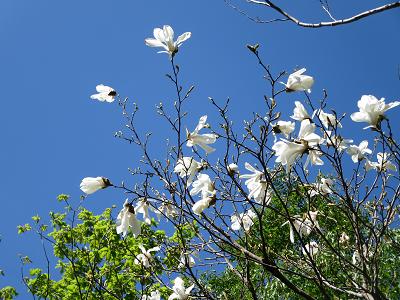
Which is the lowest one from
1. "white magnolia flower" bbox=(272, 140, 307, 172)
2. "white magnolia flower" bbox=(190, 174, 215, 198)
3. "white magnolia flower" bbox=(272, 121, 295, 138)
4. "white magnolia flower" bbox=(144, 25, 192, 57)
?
"white magnolia flower" bbox=(272, 140, 307, 172)

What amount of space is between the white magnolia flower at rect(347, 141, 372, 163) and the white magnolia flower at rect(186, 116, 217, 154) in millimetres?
865

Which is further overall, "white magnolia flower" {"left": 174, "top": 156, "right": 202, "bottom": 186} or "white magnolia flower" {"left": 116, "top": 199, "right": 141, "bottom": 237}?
"white magnolia flower" {"left": 174, "top": 156, "right": 202, "bottom": 186}

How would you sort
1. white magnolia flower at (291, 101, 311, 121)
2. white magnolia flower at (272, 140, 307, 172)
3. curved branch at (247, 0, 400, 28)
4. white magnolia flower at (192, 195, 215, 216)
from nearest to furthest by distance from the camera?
curved branch at (247, 0, 400, 28)
white magnolia flower at (272, 140, 307, 172)
white magnolia flower at (192, 195, 215, 216)
white magnolia flower at (291, 101, 311, 121)

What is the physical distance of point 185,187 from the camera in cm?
296

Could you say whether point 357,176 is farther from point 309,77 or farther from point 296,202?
point 296,202

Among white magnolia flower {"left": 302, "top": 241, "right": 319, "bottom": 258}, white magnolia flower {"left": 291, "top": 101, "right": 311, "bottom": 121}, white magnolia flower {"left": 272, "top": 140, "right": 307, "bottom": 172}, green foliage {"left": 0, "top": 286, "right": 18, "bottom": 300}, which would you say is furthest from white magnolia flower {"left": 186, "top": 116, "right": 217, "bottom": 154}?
green foliage {"left": 0, "top": 286, "right": 18, "bottom": 300}

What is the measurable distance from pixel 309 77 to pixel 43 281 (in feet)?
24.4

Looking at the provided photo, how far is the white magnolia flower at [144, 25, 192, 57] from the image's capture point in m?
3.06

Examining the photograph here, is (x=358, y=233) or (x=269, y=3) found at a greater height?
(x=269, y=3)

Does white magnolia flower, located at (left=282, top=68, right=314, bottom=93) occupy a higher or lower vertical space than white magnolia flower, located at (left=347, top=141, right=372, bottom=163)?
higher

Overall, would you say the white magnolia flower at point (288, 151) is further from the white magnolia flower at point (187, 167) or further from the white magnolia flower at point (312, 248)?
the white magnolia flower at point (187, 167)

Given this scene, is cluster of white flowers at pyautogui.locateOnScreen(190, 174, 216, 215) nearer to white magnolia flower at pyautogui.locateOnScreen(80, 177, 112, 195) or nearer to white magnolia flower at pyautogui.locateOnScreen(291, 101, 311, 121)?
white magnolia flower at pyautogui.locateOnScreen(80, 177, 112, 195)

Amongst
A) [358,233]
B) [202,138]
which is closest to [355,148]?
[358,233]

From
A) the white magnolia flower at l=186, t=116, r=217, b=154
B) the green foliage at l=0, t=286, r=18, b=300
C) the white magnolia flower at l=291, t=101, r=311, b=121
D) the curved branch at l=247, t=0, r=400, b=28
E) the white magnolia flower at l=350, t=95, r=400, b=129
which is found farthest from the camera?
Answer: the green foliage at l=0, t=286, r=18, b=300
